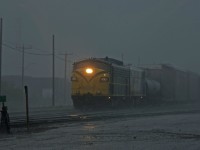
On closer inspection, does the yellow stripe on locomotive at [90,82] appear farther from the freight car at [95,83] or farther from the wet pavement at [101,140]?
the wet pavement at [101,140]

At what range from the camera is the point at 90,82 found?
38344mm

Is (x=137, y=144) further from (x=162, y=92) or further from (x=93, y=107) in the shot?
(x=162, y=92)

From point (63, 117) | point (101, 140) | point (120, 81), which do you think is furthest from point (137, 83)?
point (101, 140)

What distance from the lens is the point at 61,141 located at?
14820mm

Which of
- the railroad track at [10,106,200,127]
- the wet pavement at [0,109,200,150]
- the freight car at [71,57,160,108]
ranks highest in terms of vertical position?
the freight car at [71,57,160,108]

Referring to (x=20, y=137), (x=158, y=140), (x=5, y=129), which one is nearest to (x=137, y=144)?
(x=158, y=140)

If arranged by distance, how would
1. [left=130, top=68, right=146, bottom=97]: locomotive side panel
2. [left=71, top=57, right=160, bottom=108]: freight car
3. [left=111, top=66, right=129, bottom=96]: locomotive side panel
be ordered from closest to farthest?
[left=71, top=57, right=160, bottom=108]: freight car → [left=111, top=66, right=129, bottom=96]: locomotive side panel → [left=130, top=68, right=146, bottom=97]: locomotive side panel

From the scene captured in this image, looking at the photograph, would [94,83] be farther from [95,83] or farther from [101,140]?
[101,140]

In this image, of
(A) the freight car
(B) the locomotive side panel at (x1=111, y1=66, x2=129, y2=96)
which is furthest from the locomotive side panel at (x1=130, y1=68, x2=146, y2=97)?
(A) the freight car

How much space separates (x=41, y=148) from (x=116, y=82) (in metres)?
27.0

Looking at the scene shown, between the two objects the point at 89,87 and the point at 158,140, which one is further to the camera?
the point at 89,87

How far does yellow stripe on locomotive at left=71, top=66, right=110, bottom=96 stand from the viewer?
3825cm

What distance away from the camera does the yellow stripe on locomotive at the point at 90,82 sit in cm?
3825

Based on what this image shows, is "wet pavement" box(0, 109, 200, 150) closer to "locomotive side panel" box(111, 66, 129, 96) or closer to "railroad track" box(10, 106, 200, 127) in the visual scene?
"railroad track" box(10, 106, 200, 127)
